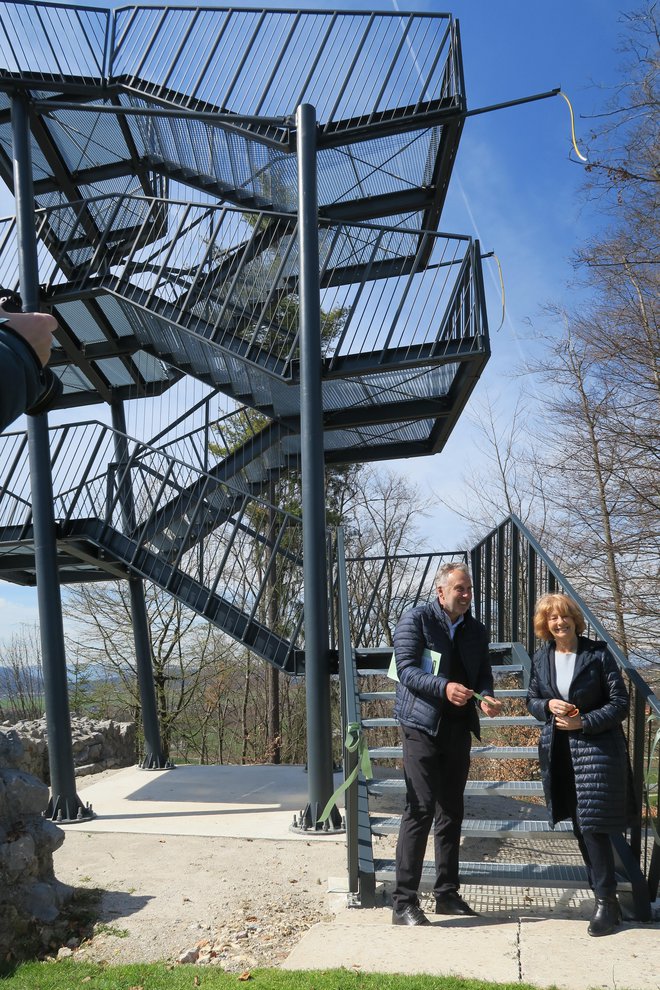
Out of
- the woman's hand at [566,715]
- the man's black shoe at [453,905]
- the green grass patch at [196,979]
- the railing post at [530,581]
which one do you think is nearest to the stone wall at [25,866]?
the green grass patch at [196,979]

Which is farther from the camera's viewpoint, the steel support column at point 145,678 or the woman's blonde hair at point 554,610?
the steel support column at point 145,678

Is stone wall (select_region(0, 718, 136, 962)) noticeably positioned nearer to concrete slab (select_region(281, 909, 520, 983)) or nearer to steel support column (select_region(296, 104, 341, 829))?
concrete slab (select_region(281, 909, 520, 983))

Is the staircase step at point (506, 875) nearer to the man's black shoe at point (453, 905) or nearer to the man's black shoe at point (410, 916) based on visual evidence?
the man's black shoe at point (453, 905)

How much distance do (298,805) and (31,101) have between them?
8862mm

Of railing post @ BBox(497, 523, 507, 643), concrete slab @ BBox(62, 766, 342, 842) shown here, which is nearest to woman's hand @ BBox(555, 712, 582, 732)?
railing post @ BBox(497, 523, 507, 643)

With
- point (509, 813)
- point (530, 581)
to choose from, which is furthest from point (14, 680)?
point (530, 581)

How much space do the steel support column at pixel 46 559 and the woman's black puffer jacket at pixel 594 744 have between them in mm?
6387

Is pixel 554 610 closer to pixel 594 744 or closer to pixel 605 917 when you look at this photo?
pixel 594 744

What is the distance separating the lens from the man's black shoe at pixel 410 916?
14.7 ft

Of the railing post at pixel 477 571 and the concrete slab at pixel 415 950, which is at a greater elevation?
the railing post at pixel 477 571

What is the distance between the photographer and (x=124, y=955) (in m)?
5.09

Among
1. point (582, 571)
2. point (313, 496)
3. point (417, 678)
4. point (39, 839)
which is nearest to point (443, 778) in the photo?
point (417, 678)

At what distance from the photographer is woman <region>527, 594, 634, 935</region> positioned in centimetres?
428

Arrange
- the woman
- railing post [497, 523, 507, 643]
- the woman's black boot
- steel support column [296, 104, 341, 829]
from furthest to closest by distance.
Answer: steel support column [296, 104, 341, 829], railing post [497, 523, 507, 643], the woman, the woman's black boot
